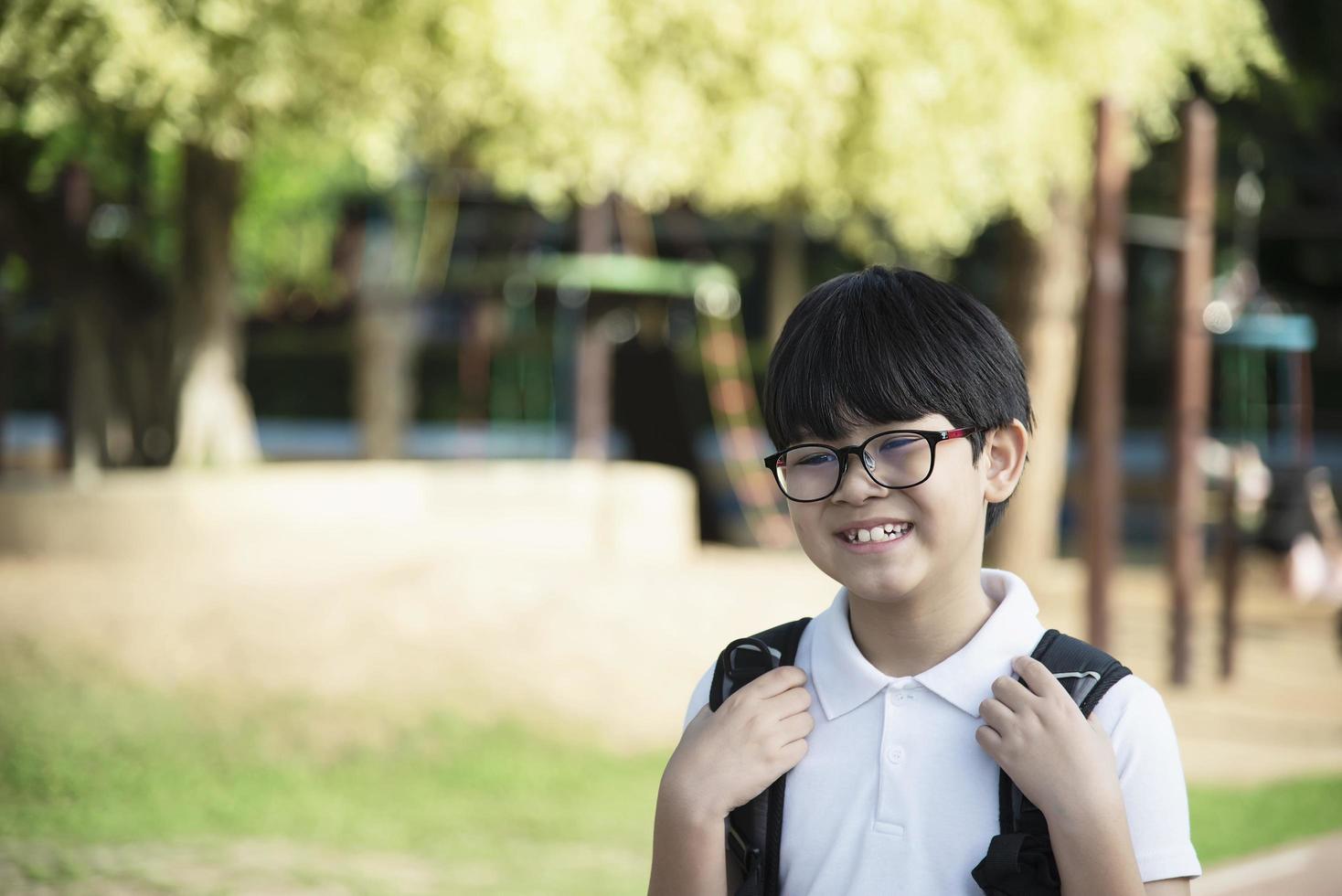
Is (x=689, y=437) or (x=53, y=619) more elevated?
(x=689, y=437)

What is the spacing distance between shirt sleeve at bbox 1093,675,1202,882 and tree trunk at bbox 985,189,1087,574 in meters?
9.22

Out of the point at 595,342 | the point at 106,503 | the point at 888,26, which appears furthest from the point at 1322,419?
the point at 106,503

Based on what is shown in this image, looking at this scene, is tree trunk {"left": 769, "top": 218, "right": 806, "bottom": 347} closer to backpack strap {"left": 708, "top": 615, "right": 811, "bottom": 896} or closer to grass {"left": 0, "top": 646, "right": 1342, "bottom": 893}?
grass {"left": 0, "top": 646, "right": 1342, "bottom": 893}

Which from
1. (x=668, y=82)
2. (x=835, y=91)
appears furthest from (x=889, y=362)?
(x=835, y=91)

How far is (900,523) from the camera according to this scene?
1.67m

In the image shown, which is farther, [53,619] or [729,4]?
[729,4]

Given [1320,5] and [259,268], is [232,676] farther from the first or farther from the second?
[259,268]

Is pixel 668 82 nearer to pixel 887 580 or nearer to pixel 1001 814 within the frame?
pixel 887 580

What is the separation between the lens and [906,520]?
167 cm

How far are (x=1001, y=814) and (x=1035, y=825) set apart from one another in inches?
1.5

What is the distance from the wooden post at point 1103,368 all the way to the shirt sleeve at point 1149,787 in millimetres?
5605

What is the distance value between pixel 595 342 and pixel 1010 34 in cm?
428

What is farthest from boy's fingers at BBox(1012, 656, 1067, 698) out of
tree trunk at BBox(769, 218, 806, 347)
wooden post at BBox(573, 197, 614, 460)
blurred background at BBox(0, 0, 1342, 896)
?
tree trunk at BBox(769, 218, 806, 347)

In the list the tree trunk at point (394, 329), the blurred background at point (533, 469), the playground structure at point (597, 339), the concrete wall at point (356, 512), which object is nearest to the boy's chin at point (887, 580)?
the blurred background at point (533, 469)
